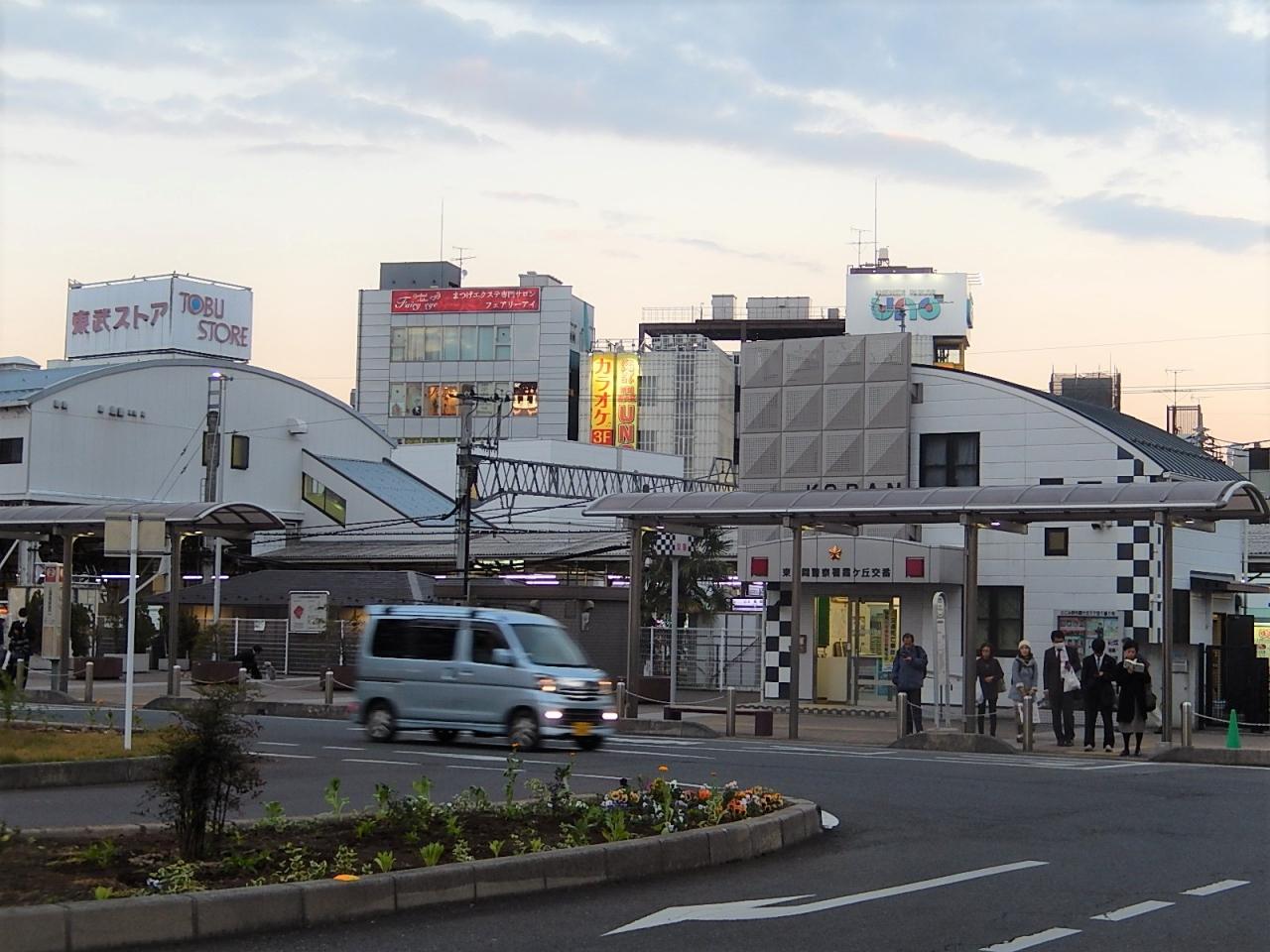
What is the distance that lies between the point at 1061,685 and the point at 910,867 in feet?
52.0

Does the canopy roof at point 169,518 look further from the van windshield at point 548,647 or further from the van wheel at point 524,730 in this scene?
the van wheel at point 524,730

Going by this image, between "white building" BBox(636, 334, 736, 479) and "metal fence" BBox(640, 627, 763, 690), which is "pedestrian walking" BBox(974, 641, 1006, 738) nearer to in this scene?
"metal fence" BBox(640, 627, 763, 690)

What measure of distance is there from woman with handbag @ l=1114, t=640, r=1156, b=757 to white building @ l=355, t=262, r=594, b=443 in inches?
3740

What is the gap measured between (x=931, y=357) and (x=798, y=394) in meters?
83.3

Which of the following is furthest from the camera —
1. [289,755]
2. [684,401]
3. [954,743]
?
[684,401]

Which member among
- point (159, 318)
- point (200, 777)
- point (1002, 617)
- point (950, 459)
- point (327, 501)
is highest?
point (159, 318)

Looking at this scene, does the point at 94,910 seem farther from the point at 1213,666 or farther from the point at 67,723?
the point at 1213,666

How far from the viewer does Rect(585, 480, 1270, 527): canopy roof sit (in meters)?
26.4

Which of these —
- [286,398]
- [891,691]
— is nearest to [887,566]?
[891,691]

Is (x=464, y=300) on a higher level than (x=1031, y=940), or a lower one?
higher

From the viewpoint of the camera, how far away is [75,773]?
18125 mm

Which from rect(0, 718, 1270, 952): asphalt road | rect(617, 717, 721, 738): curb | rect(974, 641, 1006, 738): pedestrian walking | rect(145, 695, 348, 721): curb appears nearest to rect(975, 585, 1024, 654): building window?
rect(974, 641, 1006, 738): pedestrian walking

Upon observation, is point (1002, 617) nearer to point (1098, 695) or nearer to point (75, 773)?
point (1098, 695)

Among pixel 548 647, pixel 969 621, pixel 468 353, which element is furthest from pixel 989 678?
pixel 468 353
